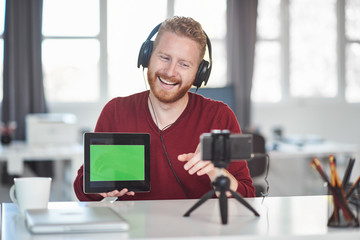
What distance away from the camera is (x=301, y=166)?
5426mm

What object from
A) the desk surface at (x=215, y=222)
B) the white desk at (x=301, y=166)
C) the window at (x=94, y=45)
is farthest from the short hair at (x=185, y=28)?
the window at (x=94, y=45)

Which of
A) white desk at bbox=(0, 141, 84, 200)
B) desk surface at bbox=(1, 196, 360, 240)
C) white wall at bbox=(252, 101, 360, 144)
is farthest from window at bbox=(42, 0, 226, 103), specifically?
desk surface at bbox=(1, 196, 360, 240)

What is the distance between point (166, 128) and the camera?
1.90 meters

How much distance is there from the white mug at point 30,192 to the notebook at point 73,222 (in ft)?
0.37

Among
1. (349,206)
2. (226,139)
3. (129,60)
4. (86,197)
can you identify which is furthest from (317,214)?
(129,60)

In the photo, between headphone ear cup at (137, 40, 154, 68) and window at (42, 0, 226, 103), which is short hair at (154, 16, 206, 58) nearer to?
headphone ear cup at (137, 40, 154, 68)

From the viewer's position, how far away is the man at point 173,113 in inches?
72.9

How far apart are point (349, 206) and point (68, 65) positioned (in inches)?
156

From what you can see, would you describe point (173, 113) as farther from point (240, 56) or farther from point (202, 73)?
point (240, 56)

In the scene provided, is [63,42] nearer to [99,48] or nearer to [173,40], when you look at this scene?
[99,48]

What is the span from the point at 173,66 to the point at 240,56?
3307 mm

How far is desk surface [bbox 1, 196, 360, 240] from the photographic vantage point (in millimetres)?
1136

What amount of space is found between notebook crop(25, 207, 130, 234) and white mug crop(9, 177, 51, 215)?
0.11 m

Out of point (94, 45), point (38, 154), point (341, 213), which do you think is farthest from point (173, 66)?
point (94, 45)
